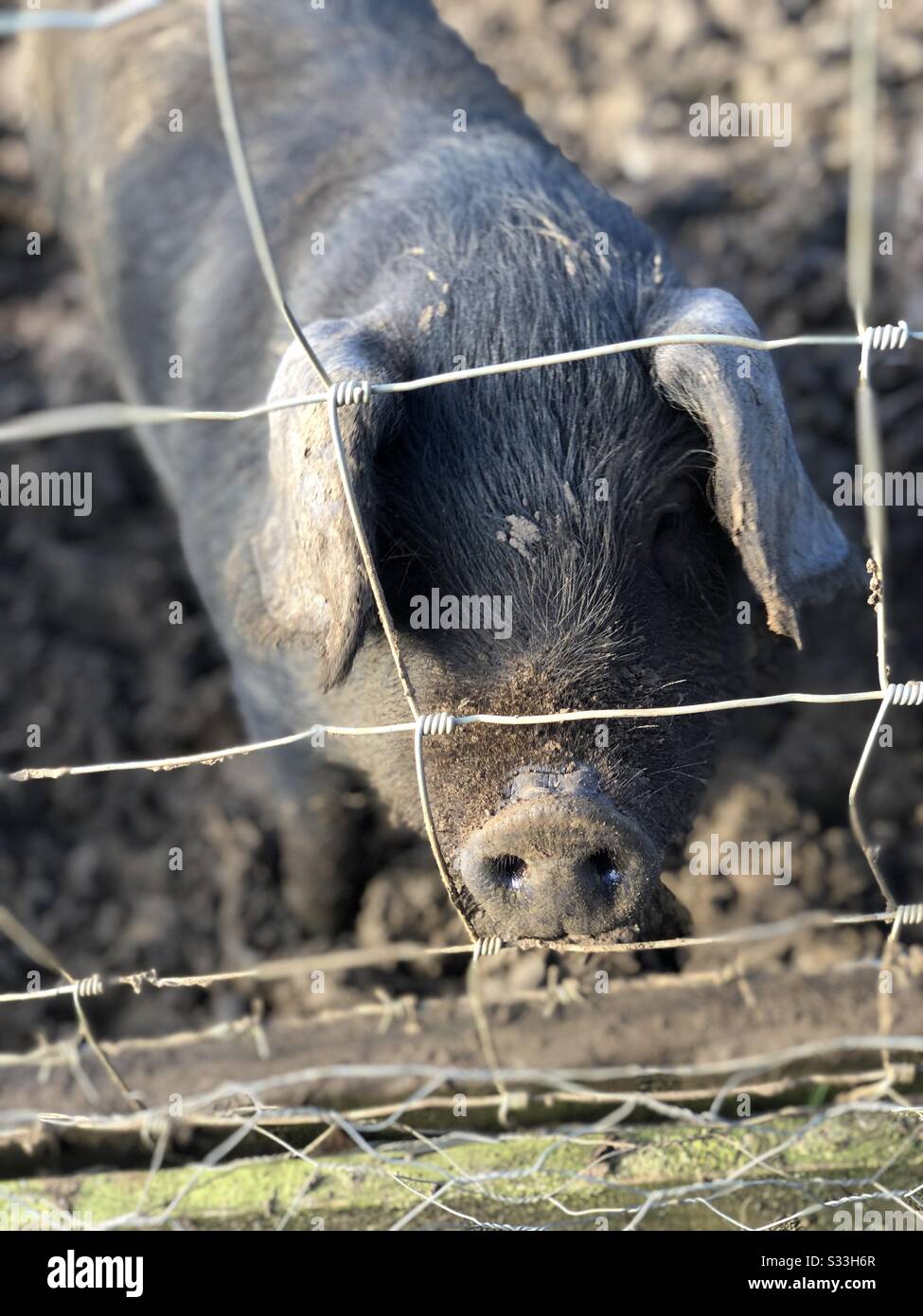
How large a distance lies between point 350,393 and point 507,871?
28.3 inches

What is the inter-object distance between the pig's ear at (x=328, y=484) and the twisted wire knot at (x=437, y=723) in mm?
170

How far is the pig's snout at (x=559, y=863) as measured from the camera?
1818 millimetres

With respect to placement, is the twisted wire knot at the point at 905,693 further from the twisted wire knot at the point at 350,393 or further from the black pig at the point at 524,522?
the twisted wire knot at the point at 350,393

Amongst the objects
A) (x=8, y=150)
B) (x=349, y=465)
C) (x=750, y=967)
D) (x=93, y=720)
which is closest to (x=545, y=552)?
(x=349, y=465)

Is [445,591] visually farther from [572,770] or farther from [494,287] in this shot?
[494,287]

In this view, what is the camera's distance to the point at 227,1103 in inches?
91.0

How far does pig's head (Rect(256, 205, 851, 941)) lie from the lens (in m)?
1.89

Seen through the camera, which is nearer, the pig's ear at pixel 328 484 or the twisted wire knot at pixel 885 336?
the twisted wire knot at pixel 885 336

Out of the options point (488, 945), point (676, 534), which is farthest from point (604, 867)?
point (676, 534)

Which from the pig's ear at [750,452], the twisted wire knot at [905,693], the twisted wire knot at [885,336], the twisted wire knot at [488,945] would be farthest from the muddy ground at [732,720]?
the twisted wire knot at [885,336]

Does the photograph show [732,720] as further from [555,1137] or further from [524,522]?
[555,1137]

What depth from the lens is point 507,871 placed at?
191cm

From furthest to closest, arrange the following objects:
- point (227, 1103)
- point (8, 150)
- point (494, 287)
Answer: point (8, 150) → point (227, 1103) → point (494, 287)

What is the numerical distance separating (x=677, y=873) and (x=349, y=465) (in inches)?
67.4
